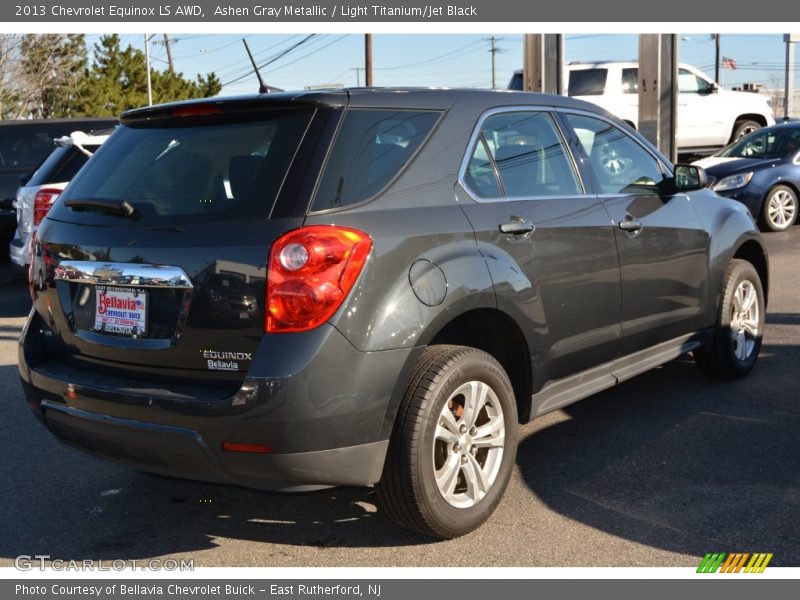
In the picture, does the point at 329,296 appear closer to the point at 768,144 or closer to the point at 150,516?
the point at 150,516

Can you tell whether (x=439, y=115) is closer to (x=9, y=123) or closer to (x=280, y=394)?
(x=280, y=394)

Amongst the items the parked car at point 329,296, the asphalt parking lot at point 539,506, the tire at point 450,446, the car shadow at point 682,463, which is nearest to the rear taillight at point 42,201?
the asphalt parking lot at point 539,506

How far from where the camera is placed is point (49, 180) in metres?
9.13

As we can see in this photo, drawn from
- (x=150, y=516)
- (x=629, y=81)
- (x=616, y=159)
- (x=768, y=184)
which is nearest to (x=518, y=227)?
(x=616, y=159)

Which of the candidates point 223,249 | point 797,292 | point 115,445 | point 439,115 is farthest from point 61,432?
point 797,292

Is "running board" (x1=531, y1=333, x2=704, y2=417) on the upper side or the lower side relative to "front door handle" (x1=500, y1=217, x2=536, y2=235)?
lower

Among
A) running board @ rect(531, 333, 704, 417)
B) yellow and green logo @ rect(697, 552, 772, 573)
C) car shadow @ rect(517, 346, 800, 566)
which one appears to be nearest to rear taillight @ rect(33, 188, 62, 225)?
car shadow @ rect(517, 346, 800, 566)

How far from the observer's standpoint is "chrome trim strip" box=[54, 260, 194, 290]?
3562mm

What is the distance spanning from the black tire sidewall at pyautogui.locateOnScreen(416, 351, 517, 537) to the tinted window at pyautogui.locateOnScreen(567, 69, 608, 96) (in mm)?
18929

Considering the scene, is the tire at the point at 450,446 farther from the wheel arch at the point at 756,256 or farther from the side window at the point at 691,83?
the side window at the point at 691,83

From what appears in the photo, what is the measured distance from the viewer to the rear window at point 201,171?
3607mm

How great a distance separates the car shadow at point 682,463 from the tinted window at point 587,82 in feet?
54.7

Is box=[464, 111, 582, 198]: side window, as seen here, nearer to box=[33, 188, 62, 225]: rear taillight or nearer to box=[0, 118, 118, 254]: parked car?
box=[33, 188, 62, 225]: rear taillight

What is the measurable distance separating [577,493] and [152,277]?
2.14m
